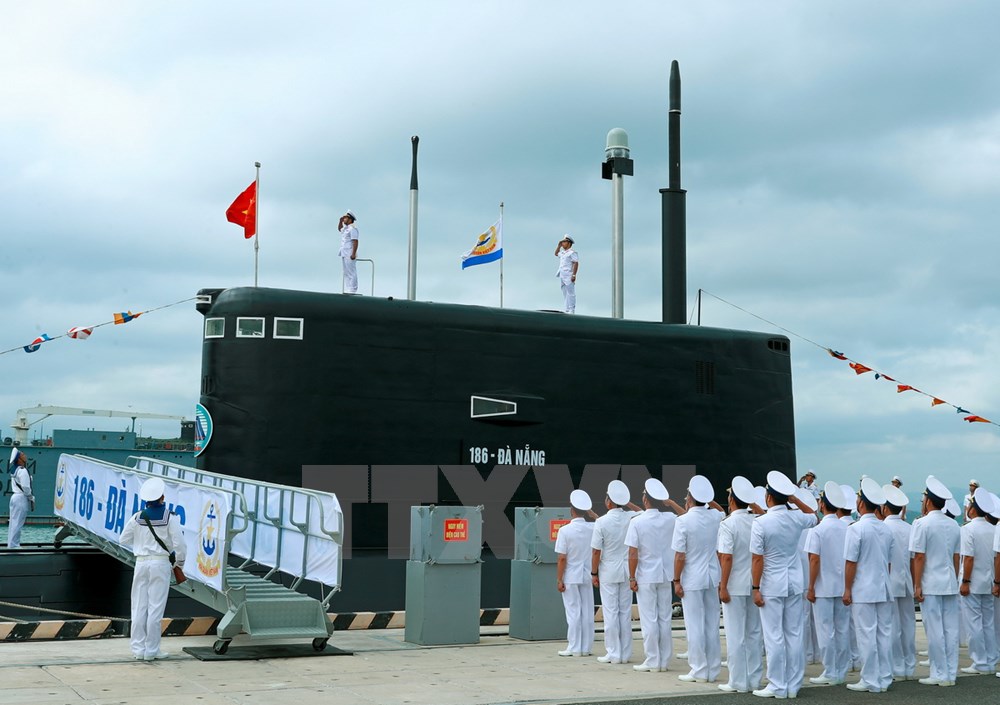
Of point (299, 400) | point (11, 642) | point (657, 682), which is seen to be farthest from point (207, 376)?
point (657, 682)

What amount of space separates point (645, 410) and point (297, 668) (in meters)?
6.71

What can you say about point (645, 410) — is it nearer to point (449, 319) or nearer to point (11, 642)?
point (449, 319)

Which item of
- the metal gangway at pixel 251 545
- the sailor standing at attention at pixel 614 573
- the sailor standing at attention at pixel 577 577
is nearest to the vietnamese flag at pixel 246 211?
the metal gangway at pixel 251 545

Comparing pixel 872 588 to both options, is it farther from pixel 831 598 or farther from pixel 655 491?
pixel 655 491

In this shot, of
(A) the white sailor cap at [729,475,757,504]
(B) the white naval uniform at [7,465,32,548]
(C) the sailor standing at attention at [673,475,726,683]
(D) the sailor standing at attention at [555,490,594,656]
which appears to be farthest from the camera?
A: (B) the white naval uniform at [7,465,32,548]

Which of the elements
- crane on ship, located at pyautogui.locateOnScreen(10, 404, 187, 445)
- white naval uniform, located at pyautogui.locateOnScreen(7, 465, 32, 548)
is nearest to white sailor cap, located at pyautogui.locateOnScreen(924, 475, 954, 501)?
white naval uniform, located at pyautogui.locateOnScreen(7, 465, 32, 548)

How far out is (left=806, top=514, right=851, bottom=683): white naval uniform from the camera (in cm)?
1035

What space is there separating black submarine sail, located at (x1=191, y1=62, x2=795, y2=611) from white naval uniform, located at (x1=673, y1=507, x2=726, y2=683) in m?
3.95

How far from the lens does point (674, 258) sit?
18.0 m

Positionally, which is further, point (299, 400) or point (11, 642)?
point (299, 400)

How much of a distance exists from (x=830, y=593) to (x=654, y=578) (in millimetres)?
1717

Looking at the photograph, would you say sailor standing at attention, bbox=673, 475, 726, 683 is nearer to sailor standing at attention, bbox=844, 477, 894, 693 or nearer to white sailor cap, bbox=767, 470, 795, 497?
white sailor cap, bbox=767, 470, 795, 497

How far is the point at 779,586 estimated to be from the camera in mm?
9555

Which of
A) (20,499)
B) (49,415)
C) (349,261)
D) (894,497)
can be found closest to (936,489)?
(894,497)
